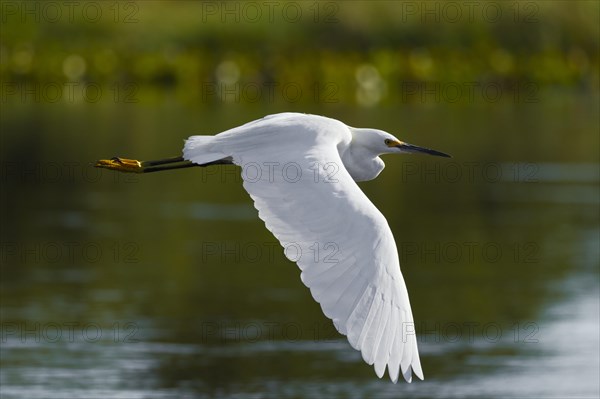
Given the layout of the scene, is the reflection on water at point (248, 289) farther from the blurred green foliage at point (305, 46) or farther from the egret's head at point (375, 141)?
the blurred green foliage at point (305, 46)

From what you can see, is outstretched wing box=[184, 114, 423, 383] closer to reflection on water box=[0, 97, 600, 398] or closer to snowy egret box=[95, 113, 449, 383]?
snowy egret box=[95, 113, 449, 383]

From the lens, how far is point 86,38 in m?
82.7

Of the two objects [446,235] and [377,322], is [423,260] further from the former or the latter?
[377,322]

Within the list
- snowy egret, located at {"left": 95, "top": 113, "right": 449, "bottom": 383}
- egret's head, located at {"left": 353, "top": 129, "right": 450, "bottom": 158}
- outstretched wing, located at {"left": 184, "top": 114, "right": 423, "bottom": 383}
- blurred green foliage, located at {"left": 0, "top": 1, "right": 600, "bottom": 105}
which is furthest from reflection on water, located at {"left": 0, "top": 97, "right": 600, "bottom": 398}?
blurred green foliage, located at {"left": 0, "top": 1, "right": 600, "bottom": 105}

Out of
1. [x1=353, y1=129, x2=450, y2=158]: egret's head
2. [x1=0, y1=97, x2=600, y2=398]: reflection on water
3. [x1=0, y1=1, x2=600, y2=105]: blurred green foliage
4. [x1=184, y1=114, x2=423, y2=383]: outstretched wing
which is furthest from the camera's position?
[x1=0, y1=1, x2=600, y2=105]: blurred green foliage

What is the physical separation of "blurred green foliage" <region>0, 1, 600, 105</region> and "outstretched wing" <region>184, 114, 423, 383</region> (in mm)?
55950

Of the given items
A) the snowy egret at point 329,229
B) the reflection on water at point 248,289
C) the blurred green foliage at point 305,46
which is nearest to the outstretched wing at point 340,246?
the snowy egret at point 329,229

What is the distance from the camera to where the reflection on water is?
20.3 meters

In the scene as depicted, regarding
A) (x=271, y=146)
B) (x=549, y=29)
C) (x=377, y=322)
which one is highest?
(x=271, y=146)

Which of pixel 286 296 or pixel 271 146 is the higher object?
pixel 271 146

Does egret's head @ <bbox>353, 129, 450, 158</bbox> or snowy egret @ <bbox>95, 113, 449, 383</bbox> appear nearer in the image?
snowy egret @ <bbox>95, 113, 449, 383</bbox>

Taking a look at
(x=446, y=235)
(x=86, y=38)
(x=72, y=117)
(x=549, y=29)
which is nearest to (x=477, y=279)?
(x=446, y=235)

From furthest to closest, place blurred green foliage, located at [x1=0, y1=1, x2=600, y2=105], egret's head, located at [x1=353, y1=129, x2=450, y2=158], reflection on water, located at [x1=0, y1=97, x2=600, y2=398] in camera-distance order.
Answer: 1. blurred green foliage, located at [x1=0, y1=1, x2=600, y2=105]
2. reflection on water, located at [x1=0, y1=97, x2=600, y2=398]
3. egret's head, located at [x1=353, y1=129, x2=450, y2=158]

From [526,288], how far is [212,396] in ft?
30.0
